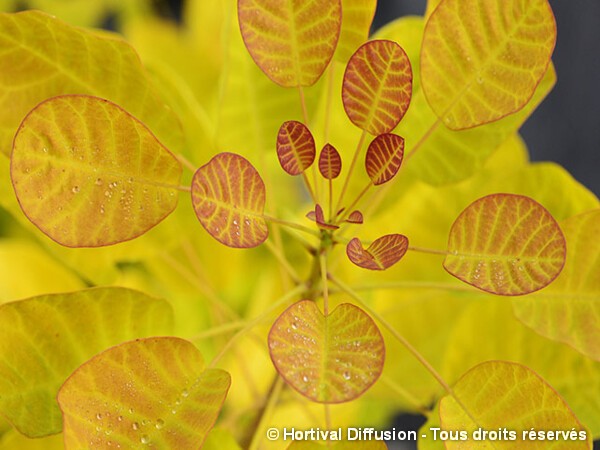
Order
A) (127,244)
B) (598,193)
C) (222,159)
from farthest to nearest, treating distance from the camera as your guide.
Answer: (598,193)
(127,244)
(222,159)

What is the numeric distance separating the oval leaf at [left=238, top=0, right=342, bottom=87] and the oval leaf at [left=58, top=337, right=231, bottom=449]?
0.59 ft

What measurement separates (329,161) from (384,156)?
0.12 feet

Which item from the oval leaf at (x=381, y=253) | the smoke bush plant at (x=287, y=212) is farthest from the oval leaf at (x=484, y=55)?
the oval leaf at (x=381, y=253)

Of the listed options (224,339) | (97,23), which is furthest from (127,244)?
(97,23)

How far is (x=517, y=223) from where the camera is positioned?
382mm

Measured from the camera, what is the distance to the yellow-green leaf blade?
0.46m

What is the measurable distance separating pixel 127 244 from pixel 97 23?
102 centimetres

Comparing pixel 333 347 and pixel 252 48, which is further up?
pixel 252 48

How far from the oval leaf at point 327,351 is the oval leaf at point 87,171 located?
0.36 feet

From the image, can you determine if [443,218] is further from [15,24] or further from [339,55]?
[15,24]

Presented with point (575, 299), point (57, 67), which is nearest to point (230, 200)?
point (57, 67)

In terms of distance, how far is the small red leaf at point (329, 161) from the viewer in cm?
40

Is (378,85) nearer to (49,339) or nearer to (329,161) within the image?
(329,161)

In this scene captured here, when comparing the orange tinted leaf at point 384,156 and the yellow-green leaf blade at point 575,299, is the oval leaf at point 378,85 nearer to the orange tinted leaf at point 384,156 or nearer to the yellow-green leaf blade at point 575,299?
the orange tinted leaf at point 384,156
